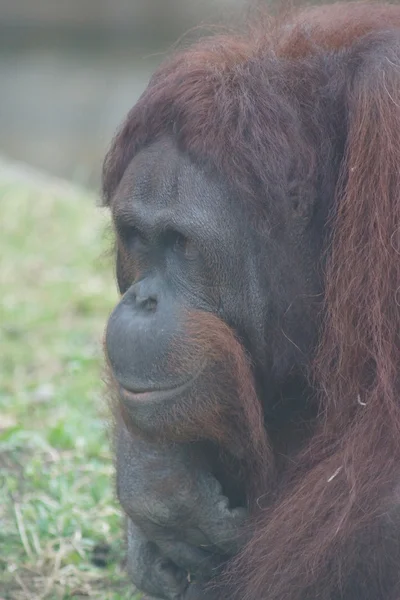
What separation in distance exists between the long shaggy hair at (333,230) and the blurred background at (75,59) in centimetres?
978

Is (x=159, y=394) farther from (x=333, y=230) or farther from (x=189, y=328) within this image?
(x=333, y=230)

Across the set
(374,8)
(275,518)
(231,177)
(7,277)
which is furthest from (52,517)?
(7,277)

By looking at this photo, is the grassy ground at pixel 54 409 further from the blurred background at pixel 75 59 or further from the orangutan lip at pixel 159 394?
the blurred background at pixel 75 59

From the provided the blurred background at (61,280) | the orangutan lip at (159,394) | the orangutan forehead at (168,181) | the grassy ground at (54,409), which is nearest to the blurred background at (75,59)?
the blurred background at (61,280)

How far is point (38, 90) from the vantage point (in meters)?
12.9

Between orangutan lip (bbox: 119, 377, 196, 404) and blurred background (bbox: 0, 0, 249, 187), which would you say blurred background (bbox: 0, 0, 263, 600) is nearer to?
blurred background (bbox: 0, 0, 249, 187)

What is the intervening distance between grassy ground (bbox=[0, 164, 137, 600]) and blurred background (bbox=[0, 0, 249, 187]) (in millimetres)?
4782

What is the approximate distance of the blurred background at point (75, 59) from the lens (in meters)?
12.5

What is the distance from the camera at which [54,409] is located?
180 inches

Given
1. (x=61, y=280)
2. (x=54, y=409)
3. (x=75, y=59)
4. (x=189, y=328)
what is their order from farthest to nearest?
(x=75, y=59), (x=61, y=280), (x=54, y=409), (x=189, y=328)

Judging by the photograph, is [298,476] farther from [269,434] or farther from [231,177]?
[231,177]

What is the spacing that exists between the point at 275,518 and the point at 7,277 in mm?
4039

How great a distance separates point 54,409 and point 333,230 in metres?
2.27

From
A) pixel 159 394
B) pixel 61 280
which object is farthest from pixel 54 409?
pixel 159 394
